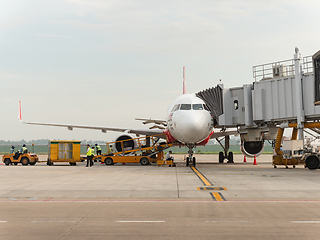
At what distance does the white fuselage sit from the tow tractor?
3.20 m

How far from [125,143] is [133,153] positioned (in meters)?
1.36

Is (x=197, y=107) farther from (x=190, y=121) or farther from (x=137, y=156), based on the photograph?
(x=137, y=156)

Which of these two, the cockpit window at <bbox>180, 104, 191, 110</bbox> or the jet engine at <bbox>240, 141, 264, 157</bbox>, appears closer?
the cockpit window at <bbox>180, 104, 191, 110</bbox>

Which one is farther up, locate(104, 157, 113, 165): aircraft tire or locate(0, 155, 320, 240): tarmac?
locate(0, 155, 320, 240): tarmac

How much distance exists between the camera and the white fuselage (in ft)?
67.2

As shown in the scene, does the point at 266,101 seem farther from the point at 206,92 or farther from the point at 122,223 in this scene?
the point at 122,223

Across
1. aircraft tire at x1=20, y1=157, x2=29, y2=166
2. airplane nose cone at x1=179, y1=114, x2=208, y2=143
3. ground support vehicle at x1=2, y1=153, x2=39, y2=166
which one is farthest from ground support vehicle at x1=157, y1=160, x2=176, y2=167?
aircraft tire at x1=20, y1=157, x2=29, y2=166

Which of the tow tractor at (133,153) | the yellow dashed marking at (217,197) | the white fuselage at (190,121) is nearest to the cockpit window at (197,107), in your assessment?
the white fuselage at (190,121)

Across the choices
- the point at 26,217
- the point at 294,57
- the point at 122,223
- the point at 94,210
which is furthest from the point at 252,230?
the point at 294,57

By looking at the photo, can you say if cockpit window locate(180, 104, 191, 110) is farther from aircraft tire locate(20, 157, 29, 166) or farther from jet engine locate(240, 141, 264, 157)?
aircraft tire locate(20, 157, 29, 166)

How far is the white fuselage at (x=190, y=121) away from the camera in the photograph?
67.2 feet

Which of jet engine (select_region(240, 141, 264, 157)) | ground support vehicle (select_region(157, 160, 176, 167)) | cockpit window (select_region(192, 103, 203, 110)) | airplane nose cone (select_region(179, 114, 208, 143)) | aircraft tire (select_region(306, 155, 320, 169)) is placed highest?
cockpit window (select_region(192, 103, 203, 110))

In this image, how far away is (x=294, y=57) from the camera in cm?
2031

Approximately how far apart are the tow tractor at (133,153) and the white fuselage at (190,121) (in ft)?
10.5
